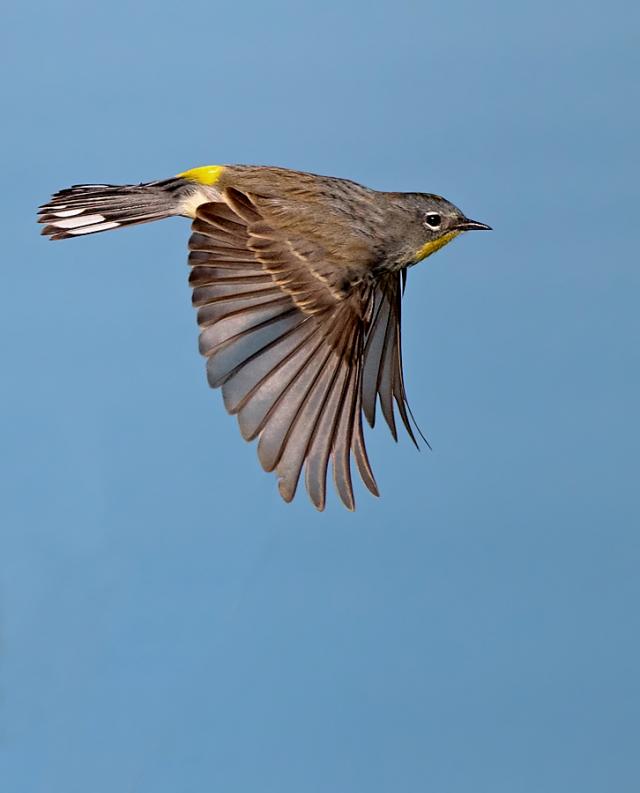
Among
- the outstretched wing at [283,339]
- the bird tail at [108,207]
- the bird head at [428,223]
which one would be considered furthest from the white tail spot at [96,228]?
the bird head at [428,223]

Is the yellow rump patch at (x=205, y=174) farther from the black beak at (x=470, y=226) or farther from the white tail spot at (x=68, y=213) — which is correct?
the black beak at (x=470, y=226)

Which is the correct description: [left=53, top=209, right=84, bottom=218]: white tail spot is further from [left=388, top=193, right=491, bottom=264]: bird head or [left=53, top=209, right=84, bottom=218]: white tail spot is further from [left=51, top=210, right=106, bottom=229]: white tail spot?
[left=388, top=193, right=491, bottom=264]: bird head

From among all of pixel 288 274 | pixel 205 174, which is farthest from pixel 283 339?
pixel 205 174

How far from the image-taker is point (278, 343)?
501 centimetres

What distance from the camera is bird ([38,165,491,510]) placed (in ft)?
15.9

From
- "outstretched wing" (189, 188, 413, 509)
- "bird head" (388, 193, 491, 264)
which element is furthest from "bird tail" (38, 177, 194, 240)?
"bird head" (388, 193, 491, 264)

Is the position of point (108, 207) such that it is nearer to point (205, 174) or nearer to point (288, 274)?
point (205, 174)

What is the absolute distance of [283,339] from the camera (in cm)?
504

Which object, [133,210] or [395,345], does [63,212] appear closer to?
[133,210]

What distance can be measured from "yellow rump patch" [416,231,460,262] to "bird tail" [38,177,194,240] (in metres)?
0.89

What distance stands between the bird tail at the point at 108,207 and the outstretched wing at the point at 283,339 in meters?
0.42

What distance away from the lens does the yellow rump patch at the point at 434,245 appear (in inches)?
218

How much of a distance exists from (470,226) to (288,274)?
3.02ft

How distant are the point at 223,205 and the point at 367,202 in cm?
64
